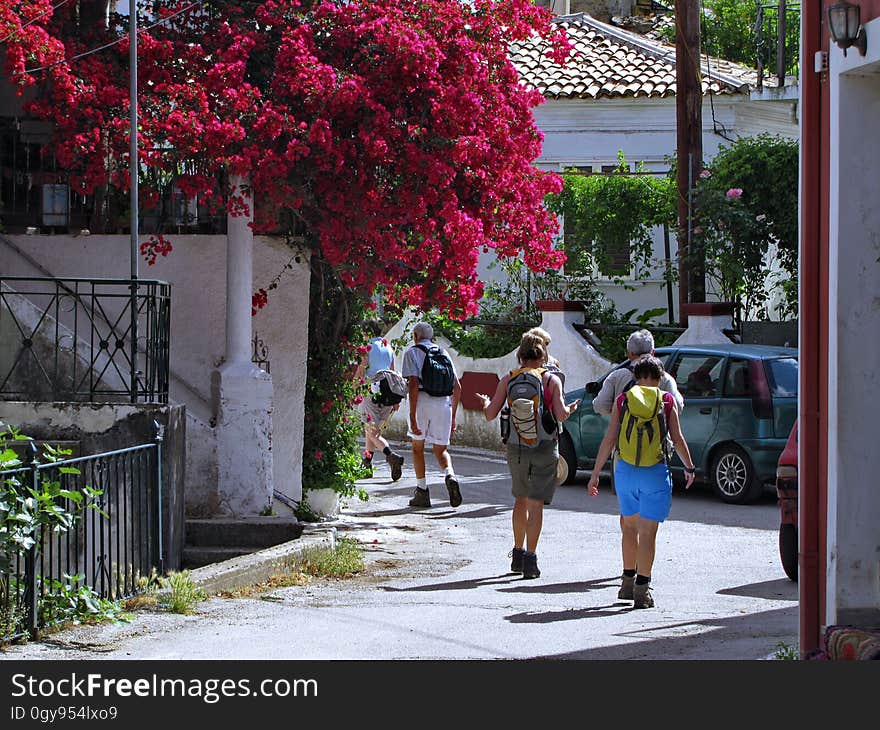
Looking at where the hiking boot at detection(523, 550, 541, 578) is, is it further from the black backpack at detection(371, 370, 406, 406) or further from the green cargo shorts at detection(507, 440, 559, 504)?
the black backpack at detection(371, 370, 406, 406)

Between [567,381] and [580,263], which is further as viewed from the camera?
[580,263]

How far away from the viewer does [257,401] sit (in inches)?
500

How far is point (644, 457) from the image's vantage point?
9.74m

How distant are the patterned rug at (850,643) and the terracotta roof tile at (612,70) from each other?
2060cm

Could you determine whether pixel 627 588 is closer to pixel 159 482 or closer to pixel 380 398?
pixel 159 482

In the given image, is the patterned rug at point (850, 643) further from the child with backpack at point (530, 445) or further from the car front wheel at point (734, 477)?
the car front wheel at point (734, 477)

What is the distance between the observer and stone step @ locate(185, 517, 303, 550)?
12.0 meters

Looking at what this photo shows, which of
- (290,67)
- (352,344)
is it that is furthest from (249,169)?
(352,344)

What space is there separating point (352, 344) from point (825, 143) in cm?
748

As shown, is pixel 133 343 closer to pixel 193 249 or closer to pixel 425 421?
pixel 193 249

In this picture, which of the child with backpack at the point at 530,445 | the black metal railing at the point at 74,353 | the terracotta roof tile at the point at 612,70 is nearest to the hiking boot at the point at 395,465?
the black metal railing at the point at 74,353

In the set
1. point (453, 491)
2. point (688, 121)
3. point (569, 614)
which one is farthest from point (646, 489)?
point (688, 121)

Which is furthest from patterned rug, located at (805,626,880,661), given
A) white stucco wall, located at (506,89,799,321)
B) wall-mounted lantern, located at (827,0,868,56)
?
white stucco wall, located at (506,89,799,321)

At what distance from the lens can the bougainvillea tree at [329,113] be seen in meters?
11.6
